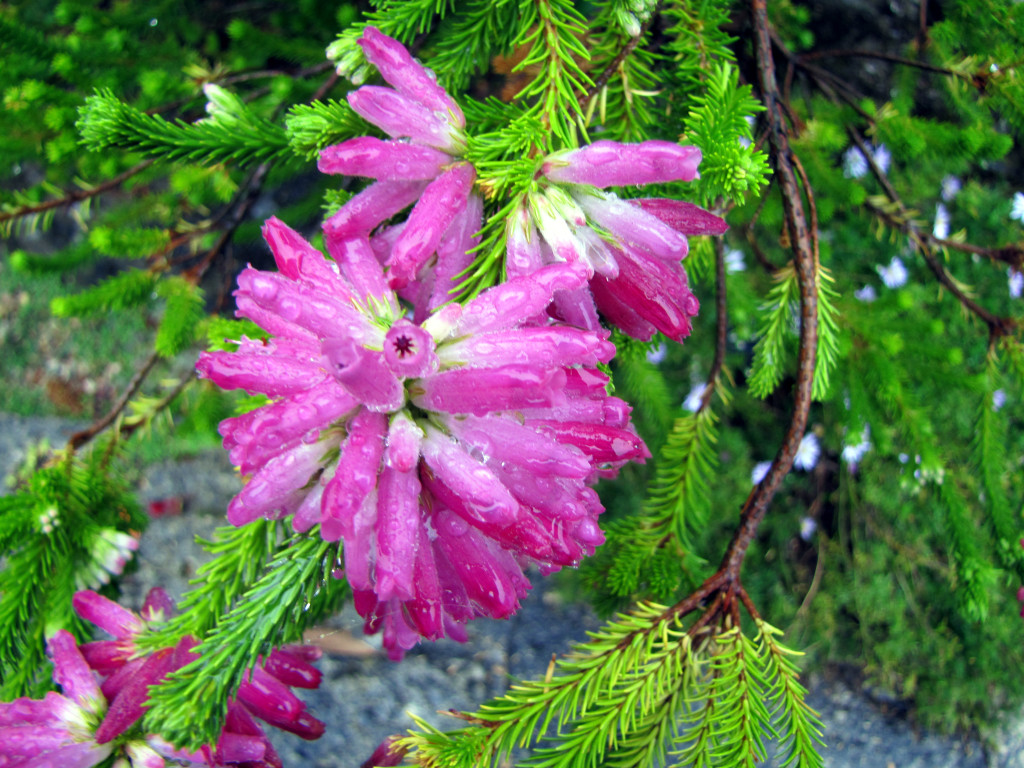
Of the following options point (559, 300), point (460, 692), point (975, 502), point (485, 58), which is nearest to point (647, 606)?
point (559, 300)

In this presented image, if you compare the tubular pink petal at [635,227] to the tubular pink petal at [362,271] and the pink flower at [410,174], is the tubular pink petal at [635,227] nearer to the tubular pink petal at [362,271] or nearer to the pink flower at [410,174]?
the pink flower at [410,174]

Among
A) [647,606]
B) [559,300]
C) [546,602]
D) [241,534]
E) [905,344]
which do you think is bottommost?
[546,602]

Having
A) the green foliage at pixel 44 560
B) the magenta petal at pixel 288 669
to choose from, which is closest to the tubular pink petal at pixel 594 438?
the magenta petal at pixel 288 669

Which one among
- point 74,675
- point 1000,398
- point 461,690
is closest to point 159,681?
point 74,675

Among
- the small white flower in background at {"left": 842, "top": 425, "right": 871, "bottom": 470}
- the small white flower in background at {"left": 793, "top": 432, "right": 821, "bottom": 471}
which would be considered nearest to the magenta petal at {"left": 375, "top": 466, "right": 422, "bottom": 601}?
the small white flower in background at {"left": 842, "top": 425, "right": 871, "bottom": 470}

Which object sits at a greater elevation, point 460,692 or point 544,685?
point 544,685

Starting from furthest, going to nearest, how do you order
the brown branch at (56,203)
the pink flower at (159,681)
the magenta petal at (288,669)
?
the brown branch at (56,203), the magenta petal at (288,669), the pink flower at (159,681)

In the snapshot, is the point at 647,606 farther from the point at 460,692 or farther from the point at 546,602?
the point at 546,602

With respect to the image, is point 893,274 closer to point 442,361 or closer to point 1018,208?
point 1018,208
